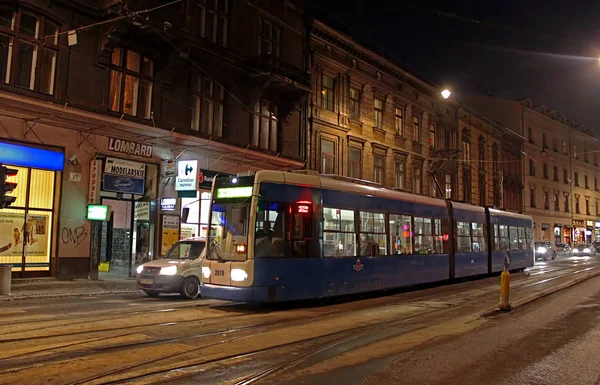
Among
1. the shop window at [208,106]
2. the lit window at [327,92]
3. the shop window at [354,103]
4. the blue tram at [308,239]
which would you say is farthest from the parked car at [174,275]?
the shop window at [354,103]

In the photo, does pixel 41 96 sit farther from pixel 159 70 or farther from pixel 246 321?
pixel 246 321

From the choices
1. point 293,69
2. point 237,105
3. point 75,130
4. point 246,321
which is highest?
point 293,69

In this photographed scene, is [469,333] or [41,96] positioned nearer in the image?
[469,333]

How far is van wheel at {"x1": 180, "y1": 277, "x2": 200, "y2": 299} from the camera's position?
13992mm

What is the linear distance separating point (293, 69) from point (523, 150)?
1409 inches

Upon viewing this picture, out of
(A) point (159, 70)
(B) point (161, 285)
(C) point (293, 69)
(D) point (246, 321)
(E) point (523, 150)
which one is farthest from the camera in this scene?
(E) point (523, 150)

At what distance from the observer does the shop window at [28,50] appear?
15.9 metres

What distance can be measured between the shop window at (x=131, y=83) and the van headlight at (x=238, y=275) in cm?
1027

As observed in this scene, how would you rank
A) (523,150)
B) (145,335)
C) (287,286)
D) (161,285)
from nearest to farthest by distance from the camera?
(145,335) < (287,286) < (161,285) < (523,150)

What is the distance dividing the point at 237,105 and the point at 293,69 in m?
3.34

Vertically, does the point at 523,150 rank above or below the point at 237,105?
above

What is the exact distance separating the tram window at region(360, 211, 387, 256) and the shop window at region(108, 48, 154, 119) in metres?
10.3

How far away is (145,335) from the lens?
849cm

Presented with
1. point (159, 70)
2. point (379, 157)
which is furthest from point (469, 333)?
point (379, 157)
